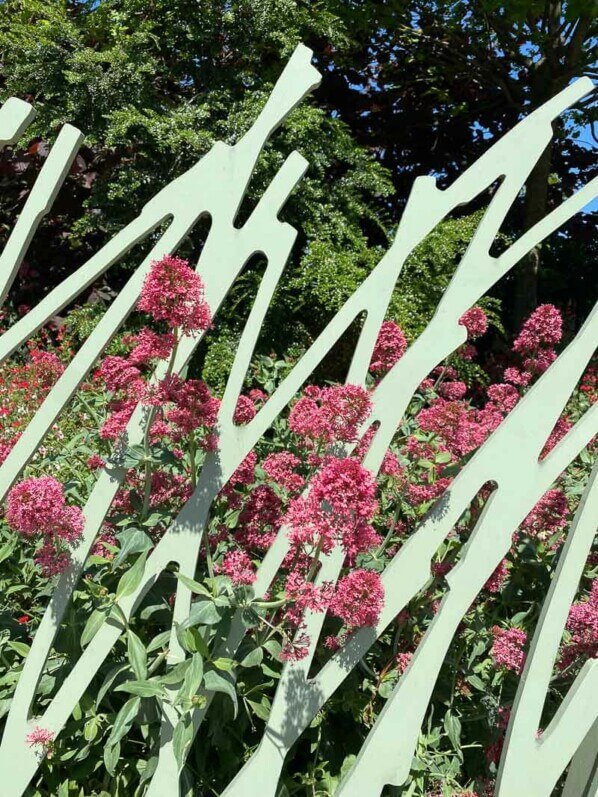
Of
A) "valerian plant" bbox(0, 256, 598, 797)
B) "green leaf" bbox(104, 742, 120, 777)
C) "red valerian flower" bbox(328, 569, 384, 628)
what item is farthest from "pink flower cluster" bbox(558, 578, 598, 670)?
"green leaf" bbox(104, 742, 120, 777)

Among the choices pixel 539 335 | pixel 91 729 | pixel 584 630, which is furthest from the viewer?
pixel 539 335

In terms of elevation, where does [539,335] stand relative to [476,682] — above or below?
above

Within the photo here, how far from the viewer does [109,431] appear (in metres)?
1.66

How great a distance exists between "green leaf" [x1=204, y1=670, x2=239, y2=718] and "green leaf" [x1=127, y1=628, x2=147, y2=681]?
0.39 feet

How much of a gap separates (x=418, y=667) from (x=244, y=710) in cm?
49

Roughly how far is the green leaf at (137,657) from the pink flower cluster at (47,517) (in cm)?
22

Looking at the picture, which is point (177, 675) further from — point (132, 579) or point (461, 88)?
point (461, 88)

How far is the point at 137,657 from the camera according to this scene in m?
1.38

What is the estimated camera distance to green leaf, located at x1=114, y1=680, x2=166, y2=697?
4.38 ft

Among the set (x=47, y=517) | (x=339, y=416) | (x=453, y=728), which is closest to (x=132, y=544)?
(x=47, y=517)

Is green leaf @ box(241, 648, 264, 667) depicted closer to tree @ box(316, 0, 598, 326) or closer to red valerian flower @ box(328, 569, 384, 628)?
red valerian flower @ box(328, 569, 384, 628)

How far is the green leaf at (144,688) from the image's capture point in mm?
1334

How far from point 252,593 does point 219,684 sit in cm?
21

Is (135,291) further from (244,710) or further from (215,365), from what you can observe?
(215,365)
